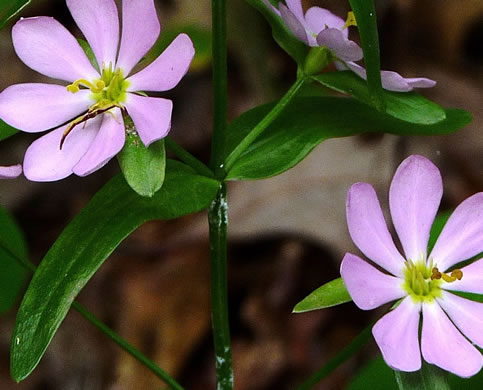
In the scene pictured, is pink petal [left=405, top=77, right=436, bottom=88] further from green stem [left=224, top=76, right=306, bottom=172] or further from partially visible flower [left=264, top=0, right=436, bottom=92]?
green stem [left=224, top=76, right=306, bottom=172]

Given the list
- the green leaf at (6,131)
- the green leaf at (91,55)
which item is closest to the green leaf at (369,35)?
the green leaf at (91,55)

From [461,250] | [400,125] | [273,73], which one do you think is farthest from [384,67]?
[461,250]

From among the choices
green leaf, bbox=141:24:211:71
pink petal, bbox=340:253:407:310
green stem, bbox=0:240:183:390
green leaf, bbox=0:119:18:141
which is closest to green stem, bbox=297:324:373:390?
pink petal, bbox=340:253:407:310

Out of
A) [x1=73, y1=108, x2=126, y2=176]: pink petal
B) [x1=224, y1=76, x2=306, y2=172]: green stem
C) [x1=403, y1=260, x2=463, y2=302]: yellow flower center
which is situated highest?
[x1=73, y1=108, x2=126, y2=176]: pink petal

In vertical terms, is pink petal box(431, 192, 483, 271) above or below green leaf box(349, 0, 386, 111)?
below

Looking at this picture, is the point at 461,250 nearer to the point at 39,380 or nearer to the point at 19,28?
the point at 19,28

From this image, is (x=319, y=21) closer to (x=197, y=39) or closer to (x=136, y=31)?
(x=136, y=31)

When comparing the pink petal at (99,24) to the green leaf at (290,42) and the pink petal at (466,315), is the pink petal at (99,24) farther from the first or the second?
the pink petal at (466,315)
